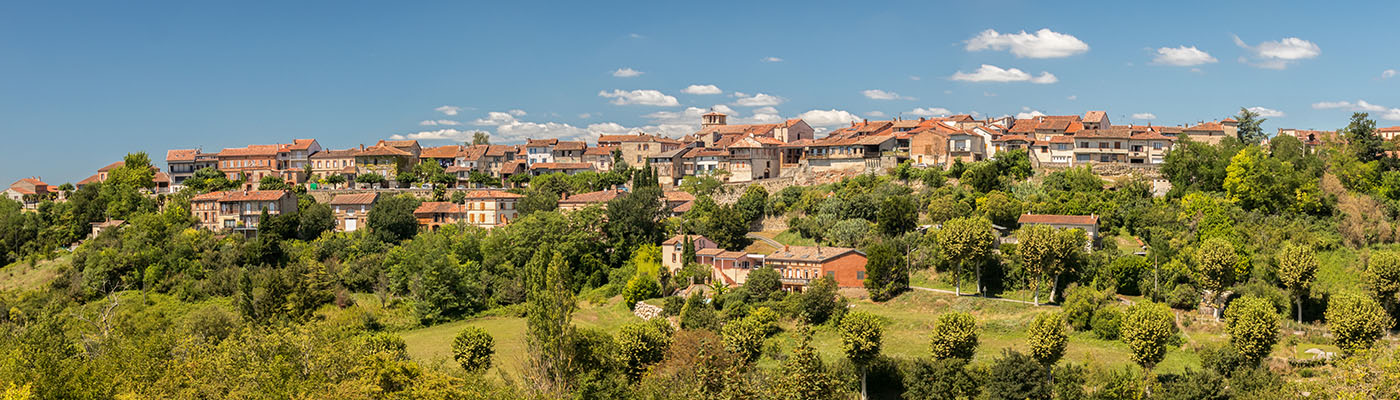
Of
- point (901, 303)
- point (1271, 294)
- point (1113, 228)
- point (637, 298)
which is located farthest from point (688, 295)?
point (1271, 294)

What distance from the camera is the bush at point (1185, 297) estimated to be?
129ft

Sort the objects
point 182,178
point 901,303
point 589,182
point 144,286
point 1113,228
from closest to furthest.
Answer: point 901,303 → point 1113,228 → point 144,286 → point 589,182 → point 182,178

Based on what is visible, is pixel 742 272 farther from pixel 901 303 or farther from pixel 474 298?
pixel 474 298

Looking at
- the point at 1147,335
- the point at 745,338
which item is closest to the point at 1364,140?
the point at 1147,335

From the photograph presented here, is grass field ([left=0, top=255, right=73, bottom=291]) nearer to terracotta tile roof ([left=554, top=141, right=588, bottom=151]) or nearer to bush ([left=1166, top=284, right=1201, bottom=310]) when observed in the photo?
terracotta tile roof ([left=554, top=141, right=588, bottom=151])

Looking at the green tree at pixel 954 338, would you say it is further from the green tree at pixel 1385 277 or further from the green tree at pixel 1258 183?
the green tree at pixel 1258 183

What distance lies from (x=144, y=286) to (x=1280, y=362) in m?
58.3

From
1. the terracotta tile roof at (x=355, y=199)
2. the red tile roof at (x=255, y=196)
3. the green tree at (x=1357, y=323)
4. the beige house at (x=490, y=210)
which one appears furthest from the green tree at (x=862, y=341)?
the red tile roof at (x=255, y=196)

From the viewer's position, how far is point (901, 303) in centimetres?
4416

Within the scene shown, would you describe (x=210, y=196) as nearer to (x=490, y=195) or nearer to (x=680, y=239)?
(x=490, y=195)

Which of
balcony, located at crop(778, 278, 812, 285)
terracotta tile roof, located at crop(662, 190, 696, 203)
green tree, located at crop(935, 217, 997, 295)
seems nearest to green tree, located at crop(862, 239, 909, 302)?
green tree, located at crop(935, 217, 997, 295)

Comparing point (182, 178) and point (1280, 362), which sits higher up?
point (182, 178)

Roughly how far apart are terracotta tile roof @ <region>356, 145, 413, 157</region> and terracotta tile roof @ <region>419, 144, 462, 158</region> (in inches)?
65.3

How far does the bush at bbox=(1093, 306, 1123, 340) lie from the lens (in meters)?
37.4
